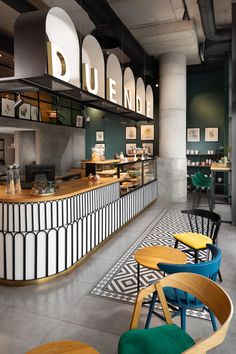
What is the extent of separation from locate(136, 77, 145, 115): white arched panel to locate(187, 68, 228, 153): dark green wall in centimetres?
371

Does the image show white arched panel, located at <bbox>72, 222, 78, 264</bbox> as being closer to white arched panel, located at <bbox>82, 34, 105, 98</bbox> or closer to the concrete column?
white arched panel, located at <bbox>82, 34, 105, 98</bbox>

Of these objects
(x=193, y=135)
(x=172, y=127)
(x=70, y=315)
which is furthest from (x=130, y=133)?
(x=70, y=315)

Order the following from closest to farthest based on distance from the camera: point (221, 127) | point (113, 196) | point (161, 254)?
1. point (161, 254)
2. point (113, 196)
3. point (221, 127)

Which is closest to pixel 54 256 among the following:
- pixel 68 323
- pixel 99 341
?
pixel 68 323

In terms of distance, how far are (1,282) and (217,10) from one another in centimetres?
699

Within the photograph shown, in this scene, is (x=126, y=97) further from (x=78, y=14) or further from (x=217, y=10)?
(x=217, y=10)

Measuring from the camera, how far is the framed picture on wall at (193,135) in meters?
10.2

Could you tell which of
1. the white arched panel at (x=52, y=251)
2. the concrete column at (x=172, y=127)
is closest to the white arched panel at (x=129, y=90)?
the concrete column at (x=172, y=127)

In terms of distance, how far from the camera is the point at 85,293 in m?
3.14

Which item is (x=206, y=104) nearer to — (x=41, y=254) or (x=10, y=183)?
(x=10, y=183)

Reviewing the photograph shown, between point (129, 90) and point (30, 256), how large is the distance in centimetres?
407

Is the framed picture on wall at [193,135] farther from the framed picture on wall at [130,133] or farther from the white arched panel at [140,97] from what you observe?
the white arched panel at [140,97]

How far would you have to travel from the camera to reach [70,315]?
107 inches

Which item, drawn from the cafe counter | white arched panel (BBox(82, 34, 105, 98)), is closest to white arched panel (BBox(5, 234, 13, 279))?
the cafe counter
